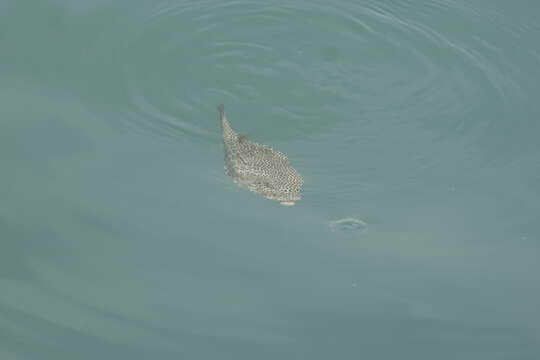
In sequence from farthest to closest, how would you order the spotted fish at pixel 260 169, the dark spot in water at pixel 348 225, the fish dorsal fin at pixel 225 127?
1. the fish dorsal fin at pixel 225 127
2. the spotted fish at pixel 260 169
3. the dark spot in water at pixel 348 225

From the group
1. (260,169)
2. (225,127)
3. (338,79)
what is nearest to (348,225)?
(260,169)

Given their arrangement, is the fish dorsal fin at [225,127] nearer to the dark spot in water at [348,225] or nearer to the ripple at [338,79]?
the ripple at [338,79]

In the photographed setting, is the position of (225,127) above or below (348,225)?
above

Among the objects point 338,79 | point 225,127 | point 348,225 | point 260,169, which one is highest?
point 338,79

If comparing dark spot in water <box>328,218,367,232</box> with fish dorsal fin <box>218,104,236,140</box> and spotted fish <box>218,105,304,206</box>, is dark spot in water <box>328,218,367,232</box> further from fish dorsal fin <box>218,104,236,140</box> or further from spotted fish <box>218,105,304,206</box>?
fish dorsal fin <box>218,104,236,140</box>

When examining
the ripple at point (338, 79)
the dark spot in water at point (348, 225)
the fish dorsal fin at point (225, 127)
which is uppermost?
the ripple at point (338, 79)

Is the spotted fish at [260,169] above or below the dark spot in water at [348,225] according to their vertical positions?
above

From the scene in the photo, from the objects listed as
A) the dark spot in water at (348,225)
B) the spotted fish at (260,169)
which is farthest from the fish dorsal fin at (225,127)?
the dark spot in water at (348,225)

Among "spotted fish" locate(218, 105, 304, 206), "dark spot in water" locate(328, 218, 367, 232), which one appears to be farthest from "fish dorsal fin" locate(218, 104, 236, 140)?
"dark spot in water" locate(328, 218, 367, 232)

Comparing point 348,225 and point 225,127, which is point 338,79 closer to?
point 225,127

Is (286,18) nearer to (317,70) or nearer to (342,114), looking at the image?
(317,70)
